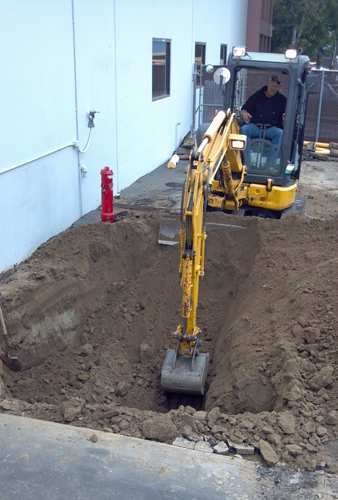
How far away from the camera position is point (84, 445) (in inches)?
150

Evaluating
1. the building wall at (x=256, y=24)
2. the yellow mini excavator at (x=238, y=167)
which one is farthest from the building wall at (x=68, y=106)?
the building wall at (x=256, y=24)

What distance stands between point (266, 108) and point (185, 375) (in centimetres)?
468

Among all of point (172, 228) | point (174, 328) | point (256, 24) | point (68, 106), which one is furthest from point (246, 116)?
point (256, 24)

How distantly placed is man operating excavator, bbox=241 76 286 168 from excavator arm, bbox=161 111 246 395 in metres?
1.87

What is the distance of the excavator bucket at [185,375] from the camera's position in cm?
493

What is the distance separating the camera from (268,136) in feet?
26.1

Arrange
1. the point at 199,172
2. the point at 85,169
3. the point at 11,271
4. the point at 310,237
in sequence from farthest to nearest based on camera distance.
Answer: the point at 85,169 < the point at 310,237 < the point at 11,271 < the point at 199,172

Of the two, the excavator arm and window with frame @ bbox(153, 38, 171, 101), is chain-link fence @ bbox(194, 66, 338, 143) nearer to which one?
window with frame @ bbox(153, 38, 171, 101)

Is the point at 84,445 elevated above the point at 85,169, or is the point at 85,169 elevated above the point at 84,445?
the point at 85,169

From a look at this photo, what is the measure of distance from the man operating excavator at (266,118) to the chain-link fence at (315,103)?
762 cm

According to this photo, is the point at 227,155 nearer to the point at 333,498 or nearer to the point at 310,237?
the point at 310,237

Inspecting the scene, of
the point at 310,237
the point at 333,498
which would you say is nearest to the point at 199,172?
the point at 333,498

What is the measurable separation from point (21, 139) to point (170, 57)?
8274 mm

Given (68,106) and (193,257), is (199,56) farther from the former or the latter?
(193,257)
